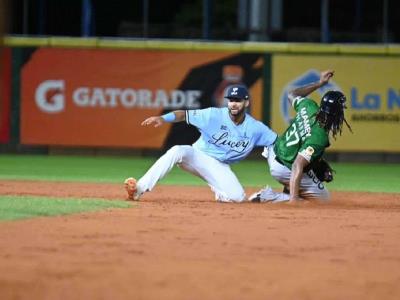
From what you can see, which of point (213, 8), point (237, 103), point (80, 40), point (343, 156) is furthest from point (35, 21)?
point (237, 103)

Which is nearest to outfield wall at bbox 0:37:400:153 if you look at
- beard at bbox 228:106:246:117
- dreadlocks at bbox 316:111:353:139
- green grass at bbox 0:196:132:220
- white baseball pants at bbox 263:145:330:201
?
white baseball pants at bbox 263:145:330:201

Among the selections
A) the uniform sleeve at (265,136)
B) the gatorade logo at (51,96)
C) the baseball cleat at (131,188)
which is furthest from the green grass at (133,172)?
the baseball cleat at (131,188)

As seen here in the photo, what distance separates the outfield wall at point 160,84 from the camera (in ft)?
66.3

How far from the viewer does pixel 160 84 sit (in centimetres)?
2034

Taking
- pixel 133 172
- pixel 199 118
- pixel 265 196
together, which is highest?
pixel 199 118

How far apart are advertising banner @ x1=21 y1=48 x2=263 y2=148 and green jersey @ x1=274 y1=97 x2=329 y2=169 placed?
9.01m

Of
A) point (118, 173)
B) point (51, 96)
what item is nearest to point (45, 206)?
point (118, 173)

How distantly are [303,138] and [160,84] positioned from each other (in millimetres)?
9706

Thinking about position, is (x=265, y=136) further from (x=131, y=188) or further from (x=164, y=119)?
→ (x=131, y=188)

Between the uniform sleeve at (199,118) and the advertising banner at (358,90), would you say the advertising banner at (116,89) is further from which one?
the uniform sleeve at (199,118)

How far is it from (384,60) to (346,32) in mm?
5179

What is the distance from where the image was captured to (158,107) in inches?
798

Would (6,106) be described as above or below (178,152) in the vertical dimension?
below

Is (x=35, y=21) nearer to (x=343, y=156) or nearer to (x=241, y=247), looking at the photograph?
(x=343, y=156)
